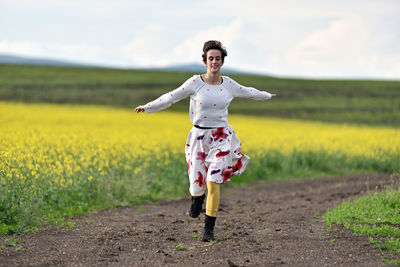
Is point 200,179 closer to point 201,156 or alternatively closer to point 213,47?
point 201,156

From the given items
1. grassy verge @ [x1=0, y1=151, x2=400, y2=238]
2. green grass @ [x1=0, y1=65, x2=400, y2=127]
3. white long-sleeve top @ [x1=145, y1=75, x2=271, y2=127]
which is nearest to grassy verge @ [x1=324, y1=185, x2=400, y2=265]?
white long-sleeve top @ [x1=145, y1=75, x2=271, y2=127]

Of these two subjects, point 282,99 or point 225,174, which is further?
point 282,99

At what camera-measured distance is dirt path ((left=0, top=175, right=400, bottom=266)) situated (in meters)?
5.68

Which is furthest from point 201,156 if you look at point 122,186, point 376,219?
point 122,186

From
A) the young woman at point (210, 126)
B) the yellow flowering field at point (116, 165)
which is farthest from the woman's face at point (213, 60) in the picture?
the yellow flowering field at point (116, 165)

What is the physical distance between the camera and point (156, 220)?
8.27 metres

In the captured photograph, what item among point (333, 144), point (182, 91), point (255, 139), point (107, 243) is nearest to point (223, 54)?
point (182, 91)

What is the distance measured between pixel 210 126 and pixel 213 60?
0.83 metres

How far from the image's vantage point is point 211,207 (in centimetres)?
643

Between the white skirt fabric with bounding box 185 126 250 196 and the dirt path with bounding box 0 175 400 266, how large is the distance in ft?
2.77

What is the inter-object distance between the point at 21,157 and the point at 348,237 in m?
5.26

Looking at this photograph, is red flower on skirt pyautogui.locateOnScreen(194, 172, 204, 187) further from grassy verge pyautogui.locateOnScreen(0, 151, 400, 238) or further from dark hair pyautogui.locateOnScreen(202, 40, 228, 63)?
grassy verge pyautogui.locateOnScreen(0, 151, 400, 238)

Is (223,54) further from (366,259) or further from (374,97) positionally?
(374,97)

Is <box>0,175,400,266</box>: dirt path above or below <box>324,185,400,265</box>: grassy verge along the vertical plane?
below
